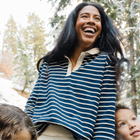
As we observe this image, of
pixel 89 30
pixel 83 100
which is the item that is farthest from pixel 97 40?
pixel 83 100

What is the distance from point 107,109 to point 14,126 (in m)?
0.63

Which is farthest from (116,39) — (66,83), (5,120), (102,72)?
(5,120)

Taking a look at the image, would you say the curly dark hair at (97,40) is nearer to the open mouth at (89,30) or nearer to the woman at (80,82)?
the woman at (80,82)

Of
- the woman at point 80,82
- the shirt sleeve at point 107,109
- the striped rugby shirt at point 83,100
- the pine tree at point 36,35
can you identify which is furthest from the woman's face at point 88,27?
the pine tree at point 36,35

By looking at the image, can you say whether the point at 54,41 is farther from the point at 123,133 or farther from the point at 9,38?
the point at 9,38

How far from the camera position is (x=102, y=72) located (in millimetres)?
1126

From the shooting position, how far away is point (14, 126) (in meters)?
0.62

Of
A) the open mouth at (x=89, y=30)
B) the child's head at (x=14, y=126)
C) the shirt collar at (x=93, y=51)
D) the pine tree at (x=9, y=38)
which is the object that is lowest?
the pine tree at (x=9, y=38)

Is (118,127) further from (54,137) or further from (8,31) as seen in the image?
(8,31)

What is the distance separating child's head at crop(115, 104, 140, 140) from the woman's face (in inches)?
25.4

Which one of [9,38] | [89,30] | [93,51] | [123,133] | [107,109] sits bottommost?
[9,38]

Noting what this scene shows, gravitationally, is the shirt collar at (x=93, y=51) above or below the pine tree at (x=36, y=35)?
above

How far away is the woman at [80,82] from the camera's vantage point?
1.00 metres

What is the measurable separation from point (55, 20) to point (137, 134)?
404cm
